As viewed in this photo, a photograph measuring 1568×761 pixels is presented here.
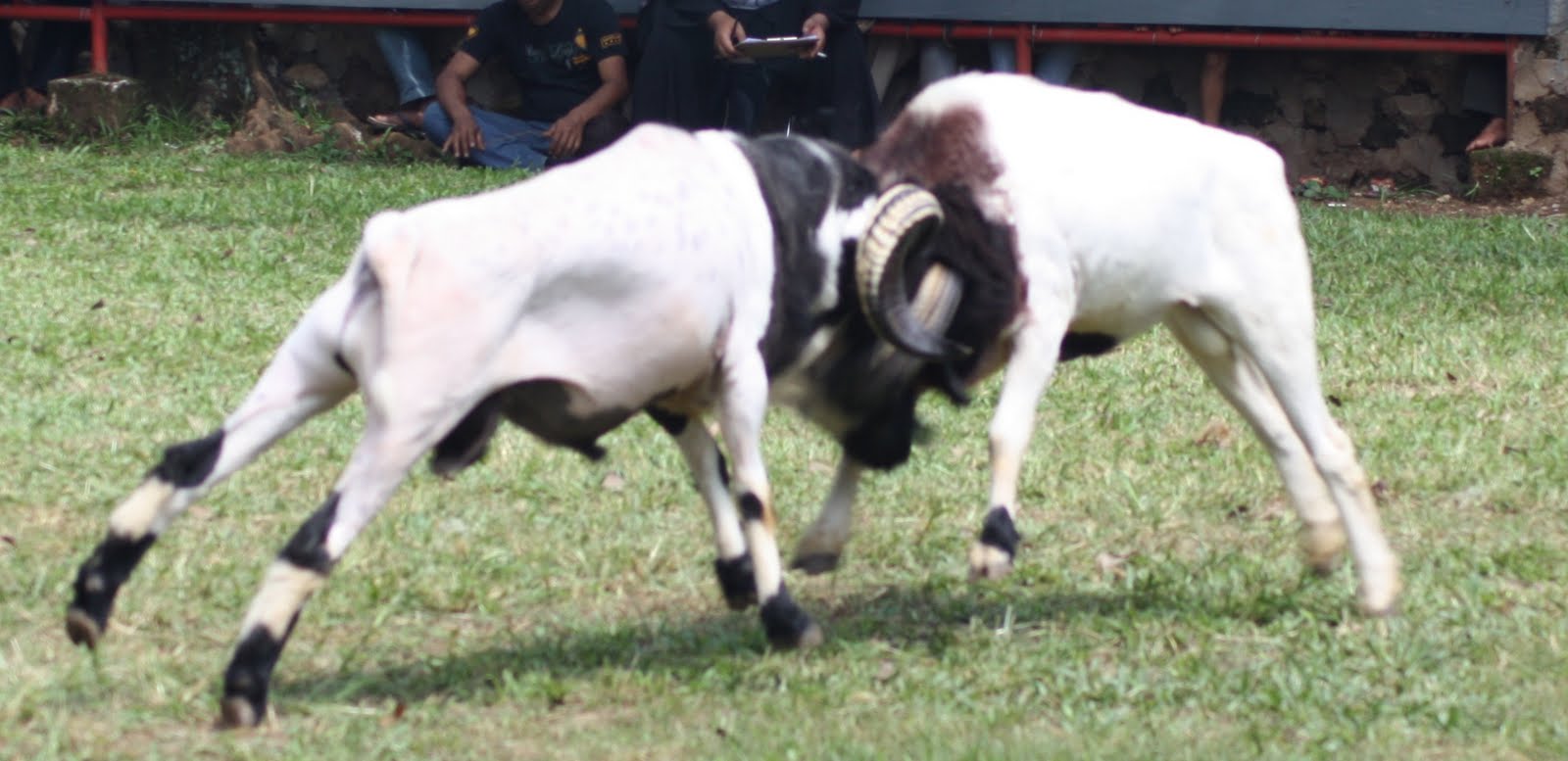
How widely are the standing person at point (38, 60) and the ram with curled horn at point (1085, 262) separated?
9.89 m

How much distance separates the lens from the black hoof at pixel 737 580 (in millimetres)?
4977

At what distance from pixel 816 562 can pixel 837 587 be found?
30 cm

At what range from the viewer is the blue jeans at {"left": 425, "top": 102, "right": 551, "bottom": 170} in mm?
12828

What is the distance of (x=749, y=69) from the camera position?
1242 cm

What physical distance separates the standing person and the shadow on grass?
9782 millimetres

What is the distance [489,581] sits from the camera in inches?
216

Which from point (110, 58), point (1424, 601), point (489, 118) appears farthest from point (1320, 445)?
point (110, 58)

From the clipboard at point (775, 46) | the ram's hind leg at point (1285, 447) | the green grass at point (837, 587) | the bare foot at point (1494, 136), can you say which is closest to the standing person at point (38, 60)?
the clipboard at point (775, 46)

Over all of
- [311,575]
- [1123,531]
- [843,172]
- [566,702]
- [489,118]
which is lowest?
[489,118]

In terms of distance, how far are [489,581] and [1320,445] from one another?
2.09 m

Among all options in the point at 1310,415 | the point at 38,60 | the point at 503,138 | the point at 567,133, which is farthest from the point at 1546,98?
the point at 38,60

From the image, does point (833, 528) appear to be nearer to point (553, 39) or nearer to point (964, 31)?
point (553, 39)

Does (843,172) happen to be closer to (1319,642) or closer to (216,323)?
(1319,642)

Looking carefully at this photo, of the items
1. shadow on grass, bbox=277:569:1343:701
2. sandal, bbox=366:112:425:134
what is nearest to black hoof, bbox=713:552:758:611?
shadow on grass, bbox=277:569:1343:701
